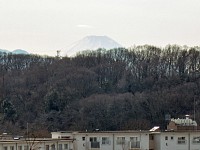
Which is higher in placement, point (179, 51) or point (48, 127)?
point (179, 51)

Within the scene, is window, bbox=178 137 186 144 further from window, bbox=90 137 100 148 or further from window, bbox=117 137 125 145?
window, bbox=90 137 100 148

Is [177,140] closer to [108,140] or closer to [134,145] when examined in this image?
[134,145]

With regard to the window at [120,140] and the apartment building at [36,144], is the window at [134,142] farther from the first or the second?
the apartment building at [36,144]

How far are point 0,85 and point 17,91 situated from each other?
2.56 m

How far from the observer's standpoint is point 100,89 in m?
65.7

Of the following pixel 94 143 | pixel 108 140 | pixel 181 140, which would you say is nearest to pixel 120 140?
pixel 108 140

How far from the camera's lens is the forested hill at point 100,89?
56.2 metres

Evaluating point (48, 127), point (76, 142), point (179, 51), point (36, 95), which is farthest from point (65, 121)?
point (76, 142)

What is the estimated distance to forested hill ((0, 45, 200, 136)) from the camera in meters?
56.2

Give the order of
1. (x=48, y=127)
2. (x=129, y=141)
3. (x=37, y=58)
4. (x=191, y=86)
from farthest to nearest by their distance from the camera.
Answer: (x=37, y=58)
(x=191, y=86)
(x=48, y=127)
(x=129, y=141)

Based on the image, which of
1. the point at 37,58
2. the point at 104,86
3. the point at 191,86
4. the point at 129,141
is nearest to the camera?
the point at 129,141

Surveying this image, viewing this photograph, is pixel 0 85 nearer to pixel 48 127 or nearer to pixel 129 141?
pixel 48 127

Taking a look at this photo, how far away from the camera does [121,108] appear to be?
57.9m

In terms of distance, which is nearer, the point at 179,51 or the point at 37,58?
the point at 179,51
